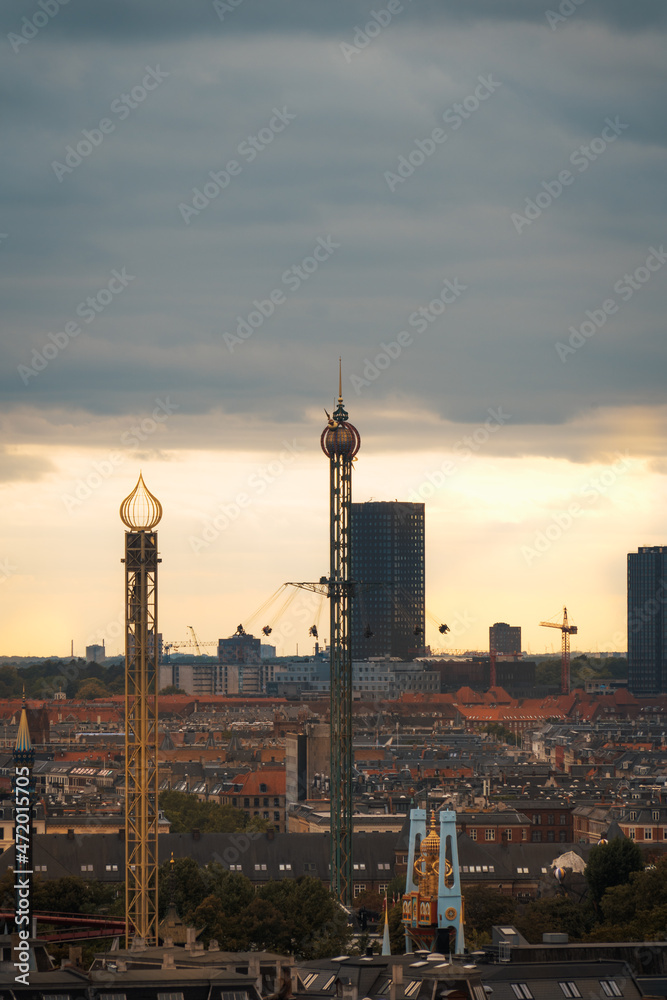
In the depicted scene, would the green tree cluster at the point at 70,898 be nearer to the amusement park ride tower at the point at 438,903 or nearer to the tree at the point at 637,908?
the tree at the point at 637,908

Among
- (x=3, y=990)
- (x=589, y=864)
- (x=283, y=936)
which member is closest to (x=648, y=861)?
(x=589, y=864)

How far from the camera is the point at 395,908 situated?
338 ft

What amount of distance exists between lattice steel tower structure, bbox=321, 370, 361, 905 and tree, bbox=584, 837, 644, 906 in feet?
75.3

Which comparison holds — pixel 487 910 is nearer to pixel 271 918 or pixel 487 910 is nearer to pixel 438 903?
pixel 271 918

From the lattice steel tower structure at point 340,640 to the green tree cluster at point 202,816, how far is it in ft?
209

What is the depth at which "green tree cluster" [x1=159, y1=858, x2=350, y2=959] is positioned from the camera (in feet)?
299

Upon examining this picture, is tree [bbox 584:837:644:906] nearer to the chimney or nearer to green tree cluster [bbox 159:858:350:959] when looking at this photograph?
green tree cluster [bbox 159:858:350:959]

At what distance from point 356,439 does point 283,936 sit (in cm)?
2398

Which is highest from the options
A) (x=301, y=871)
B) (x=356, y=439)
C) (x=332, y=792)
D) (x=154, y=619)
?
(x=356, y=439)

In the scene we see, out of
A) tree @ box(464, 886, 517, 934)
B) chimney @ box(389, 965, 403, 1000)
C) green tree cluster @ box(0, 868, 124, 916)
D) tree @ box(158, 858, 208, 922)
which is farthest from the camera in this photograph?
tree @ box(464, 886, 517, 934)

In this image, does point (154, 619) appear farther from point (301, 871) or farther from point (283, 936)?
point (301, 871)

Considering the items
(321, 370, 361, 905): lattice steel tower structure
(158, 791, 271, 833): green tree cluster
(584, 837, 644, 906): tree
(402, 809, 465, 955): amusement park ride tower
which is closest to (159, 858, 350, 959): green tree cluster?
(321, 370, 361, 905): lattice steel tower structure

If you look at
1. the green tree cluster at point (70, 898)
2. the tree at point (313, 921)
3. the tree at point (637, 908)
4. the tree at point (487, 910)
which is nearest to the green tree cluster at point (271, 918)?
the tree at point (313, 921)

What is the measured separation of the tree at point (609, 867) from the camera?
11381cm
